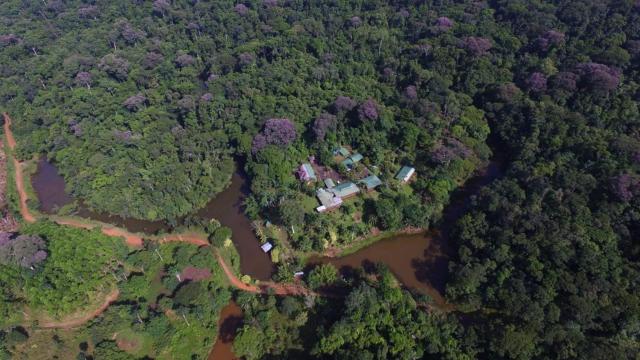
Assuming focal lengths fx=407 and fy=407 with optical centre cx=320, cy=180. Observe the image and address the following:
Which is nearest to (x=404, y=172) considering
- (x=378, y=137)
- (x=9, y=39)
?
(x=378, y=137)

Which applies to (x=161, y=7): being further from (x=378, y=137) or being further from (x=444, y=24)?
(x=378, y=137)

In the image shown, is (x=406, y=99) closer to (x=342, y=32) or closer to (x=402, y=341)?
(x=342, y=32)

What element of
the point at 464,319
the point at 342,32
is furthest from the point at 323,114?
the point at 464,319

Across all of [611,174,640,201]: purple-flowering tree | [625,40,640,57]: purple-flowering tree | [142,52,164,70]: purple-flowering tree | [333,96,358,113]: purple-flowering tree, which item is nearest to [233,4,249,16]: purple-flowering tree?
[142,52,164,70]: purple-flowering tree

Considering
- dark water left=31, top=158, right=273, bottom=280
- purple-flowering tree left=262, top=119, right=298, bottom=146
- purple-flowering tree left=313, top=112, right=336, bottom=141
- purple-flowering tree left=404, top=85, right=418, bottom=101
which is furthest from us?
purple-flowering tree left=404, top=85, right=418, bottom=101

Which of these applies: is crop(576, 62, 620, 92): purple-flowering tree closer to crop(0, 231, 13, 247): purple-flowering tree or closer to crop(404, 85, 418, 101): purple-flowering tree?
crop(404, 85, 418, 101): purple-flowering tree

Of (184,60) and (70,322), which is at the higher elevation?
(184,60)
